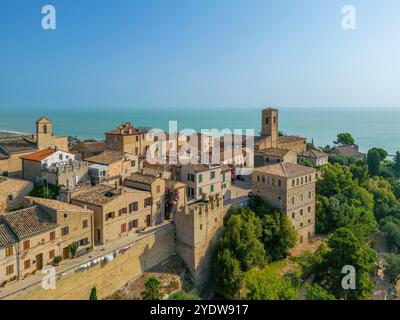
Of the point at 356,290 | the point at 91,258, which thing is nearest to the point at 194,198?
the point at 91,258

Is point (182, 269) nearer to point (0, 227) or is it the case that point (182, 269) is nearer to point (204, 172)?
point (204, 172)

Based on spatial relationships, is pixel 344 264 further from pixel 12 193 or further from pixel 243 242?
pixel 12 193

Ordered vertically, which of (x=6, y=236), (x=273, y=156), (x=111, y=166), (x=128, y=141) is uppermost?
(x=128, y=141)

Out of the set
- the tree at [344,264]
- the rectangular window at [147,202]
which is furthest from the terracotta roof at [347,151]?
the rectangular window at [147,202]

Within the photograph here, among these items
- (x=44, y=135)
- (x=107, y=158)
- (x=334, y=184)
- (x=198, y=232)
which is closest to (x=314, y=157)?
(x=334, y=184)
